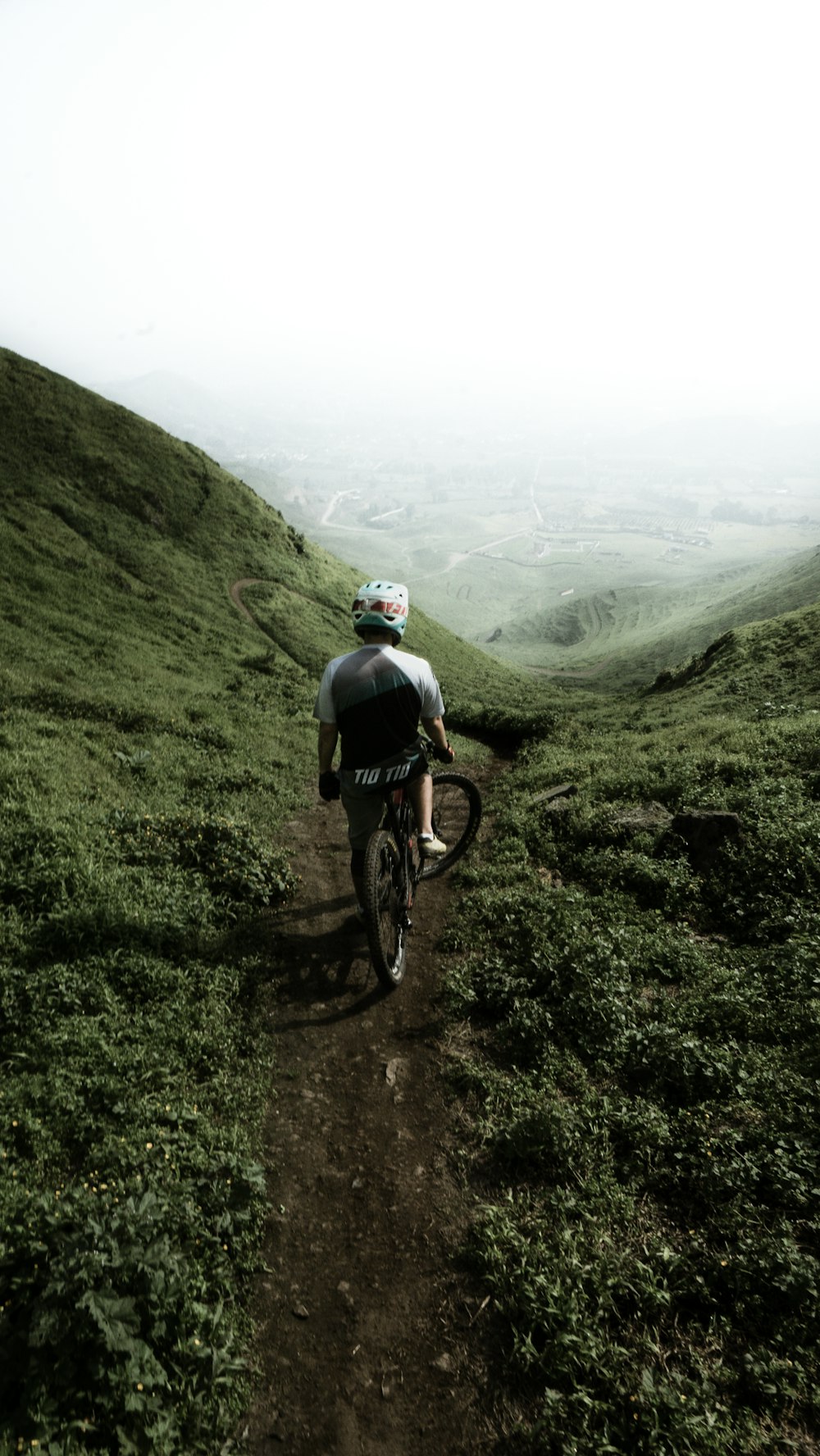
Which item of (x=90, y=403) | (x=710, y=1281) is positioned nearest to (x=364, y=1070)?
(x=710, y=1281)

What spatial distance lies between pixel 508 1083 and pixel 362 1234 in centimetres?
190

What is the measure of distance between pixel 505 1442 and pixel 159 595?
4054 centimetres

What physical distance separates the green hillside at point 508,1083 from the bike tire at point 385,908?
81 centimetres

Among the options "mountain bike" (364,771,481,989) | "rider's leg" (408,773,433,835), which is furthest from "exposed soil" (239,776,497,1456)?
"rider's leg" (408,773,433,835)

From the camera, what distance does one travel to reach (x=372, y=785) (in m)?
7.34

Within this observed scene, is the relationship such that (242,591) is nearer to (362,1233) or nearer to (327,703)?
(327,703)

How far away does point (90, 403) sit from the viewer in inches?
2329

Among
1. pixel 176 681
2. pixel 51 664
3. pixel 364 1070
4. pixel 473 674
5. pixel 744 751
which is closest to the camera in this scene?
pixel 364 1070

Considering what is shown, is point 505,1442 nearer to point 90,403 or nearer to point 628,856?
point 628,856

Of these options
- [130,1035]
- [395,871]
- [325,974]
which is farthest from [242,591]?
[130,1035]

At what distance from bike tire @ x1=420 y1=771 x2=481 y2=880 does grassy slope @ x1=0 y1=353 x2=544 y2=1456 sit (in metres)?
2.58

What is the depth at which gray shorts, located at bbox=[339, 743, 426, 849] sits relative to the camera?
7309 mm

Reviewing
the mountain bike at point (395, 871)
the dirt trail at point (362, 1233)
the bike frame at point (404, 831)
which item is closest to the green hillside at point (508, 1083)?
the dirt trail at point (362, 1233)

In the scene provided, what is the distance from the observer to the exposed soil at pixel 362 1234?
4.17 metres
